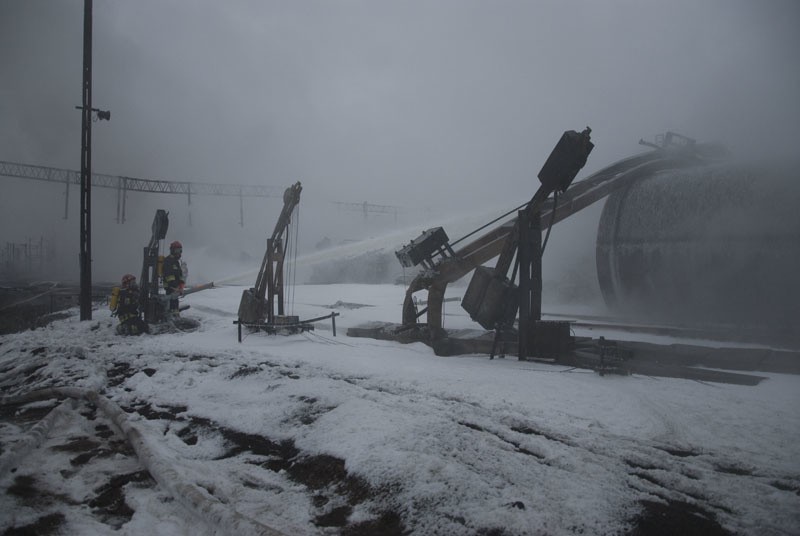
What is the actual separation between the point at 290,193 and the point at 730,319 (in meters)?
9.40

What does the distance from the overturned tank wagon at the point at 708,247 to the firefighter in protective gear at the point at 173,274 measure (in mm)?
10688

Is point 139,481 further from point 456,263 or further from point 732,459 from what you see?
point 456,263

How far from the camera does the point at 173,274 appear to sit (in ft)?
36.0

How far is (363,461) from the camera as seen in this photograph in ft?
10.4

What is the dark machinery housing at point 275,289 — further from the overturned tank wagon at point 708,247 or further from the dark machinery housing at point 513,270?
the overturned tank wagon at point 708,247

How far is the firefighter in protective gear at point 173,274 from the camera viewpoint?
35.9 ft

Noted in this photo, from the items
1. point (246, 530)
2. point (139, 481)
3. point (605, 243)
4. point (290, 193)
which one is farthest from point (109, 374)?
point (605, 243)

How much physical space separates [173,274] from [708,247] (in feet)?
39.7

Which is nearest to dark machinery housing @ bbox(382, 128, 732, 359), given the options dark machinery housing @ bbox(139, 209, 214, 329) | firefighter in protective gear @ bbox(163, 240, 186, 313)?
firefighter in protective gear @ bbox(163, 240, 186, 313)

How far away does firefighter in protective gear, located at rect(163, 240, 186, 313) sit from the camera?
1093cm

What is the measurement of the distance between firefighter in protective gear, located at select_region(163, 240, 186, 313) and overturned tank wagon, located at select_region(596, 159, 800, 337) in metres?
10.7

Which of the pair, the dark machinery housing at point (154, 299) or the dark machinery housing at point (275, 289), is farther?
the dark machinery housing at point (154, 299)

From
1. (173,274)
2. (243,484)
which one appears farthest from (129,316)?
(243,484)

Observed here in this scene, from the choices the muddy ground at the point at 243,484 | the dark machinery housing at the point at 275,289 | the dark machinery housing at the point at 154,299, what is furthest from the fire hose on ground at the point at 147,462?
the dark machinery housing at the point at 154,299
